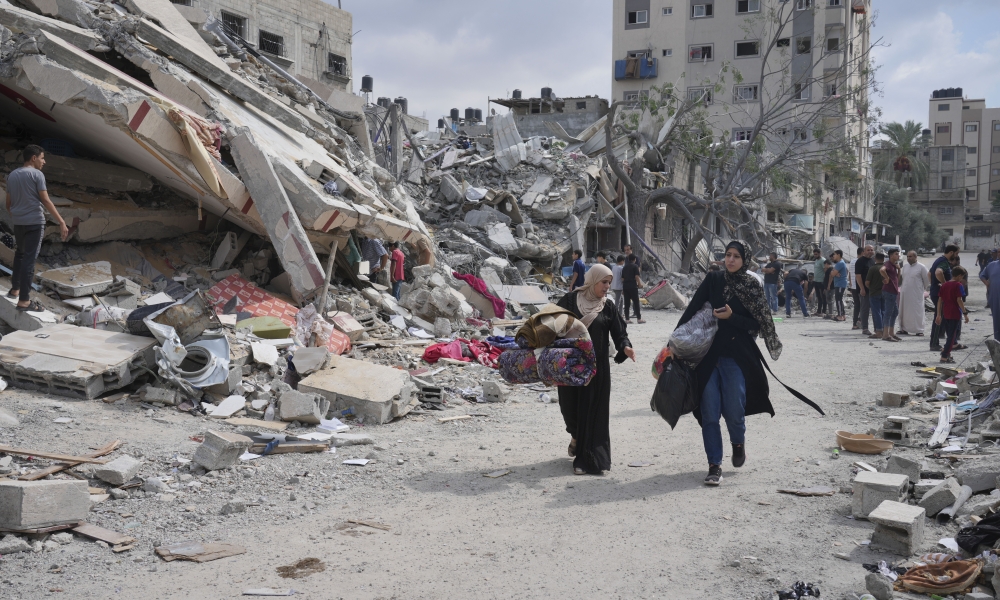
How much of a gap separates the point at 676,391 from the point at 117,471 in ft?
11.5

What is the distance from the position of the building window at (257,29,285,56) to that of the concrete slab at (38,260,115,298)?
62.1ft

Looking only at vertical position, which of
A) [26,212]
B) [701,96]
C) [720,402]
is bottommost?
[720,402]

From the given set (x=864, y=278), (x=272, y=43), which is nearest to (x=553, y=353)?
(x=864, y=278)

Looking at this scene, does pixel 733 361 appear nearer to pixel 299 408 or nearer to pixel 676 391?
pixel 676 391

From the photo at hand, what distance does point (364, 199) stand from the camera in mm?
11055

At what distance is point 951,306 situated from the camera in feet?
33.4

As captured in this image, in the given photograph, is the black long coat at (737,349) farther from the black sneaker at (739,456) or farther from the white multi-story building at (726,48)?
the white multi-story building at (726,48)

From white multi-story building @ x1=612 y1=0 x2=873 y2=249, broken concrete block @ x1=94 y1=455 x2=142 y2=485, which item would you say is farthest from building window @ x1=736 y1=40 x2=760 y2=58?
broken concrete block @ x1=94 y1=455 x2=142 y2=485

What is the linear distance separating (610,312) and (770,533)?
1913 millimetres

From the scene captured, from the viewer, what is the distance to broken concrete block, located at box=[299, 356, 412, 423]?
6742mm

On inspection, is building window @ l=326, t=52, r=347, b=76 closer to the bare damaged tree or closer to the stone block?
the bare damaged tree

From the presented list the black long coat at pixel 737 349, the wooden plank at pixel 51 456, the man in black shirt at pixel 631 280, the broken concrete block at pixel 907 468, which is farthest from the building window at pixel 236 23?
the broken concrete block at pixel 907 468

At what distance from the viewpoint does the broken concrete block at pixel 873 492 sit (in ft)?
13.5

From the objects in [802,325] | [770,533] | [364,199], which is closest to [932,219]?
[802,325]
